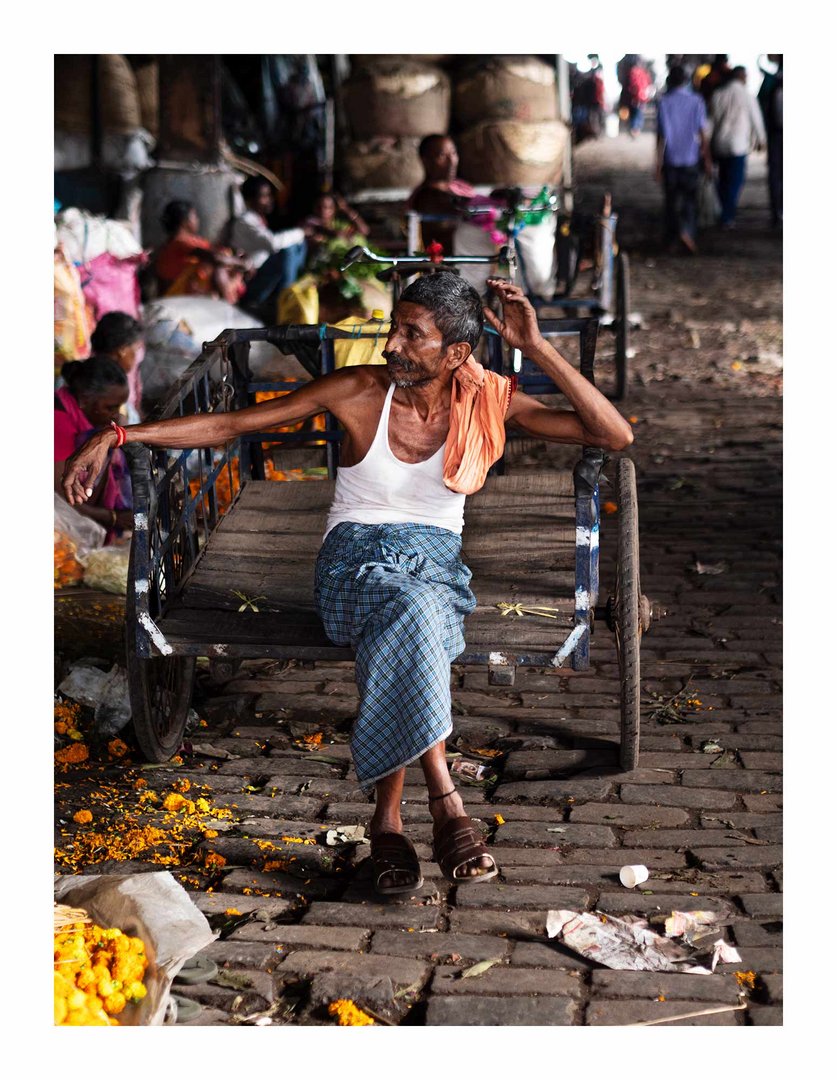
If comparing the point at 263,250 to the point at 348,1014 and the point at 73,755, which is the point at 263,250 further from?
the point at 348,1014

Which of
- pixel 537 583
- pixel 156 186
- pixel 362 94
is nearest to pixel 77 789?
pixel 537 583

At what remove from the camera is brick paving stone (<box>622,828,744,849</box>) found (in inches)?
155

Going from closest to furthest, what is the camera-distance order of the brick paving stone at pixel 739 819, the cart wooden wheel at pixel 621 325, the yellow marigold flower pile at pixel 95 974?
the yellow marigold flower pile at pixel 95 974
the brick paving stone at pixel 739 819
the cart wooden wheel at pixel 621 325

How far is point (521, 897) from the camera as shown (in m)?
3.64

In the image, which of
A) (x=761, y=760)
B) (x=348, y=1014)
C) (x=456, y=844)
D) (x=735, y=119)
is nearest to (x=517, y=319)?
(x=456, y=844)

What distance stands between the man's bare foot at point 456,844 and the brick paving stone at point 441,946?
0.27 meters

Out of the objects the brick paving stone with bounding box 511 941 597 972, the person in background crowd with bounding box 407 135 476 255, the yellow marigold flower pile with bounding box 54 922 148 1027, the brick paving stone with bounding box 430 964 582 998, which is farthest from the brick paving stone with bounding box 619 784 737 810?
the person in background crowd with bounding box 407 135 476 255

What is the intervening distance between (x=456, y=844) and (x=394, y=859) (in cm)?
18

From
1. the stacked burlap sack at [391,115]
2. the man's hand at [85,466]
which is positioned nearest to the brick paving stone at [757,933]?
the man's hand at [85,466]

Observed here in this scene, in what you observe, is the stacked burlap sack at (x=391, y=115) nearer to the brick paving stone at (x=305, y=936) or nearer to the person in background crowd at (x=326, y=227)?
the person in background crowd at (x=326, y=227)

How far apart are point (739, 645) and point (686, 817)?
158 centimetres

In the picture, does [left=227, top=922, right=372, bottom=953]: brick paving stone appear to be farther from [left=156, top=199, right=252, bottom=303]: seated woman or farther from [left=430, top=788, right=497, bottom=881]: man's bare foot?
[left=156, top=199, right=252, bottom=303]: seated woman

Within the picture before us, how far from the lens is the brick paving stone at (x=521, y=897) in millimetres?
3602

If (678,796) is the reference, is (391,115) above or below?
above
